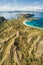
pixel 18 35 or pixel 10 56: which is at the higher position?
pixel 18 35

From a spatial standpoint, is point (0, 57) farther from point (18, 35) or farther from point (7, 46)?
point (18, 35)

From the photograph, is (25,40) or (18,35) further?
(18,35)

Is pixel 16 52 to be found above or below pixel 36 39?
below

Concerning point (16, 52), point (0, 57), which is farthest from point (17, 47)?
point (0, 57)

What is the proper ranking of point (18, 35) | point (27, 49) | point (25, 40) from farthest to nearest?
1. point (18, 35)
2. point (25, 40)
3. point (27, 49)

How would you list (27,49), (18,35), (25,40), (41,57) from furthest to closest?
(18,35)
(25,40)
(27,49)
(41,57)

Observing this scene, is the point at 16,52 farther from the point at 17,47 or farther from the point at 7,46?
the point at 7,46

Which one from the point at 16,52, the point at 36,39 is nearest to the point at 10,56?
the point at 16,52

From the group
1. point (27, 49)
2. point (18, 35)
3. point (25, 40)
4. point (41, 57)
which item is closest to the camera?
point (41, 57)

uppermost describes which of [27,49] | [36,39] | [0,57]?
[36,39]
